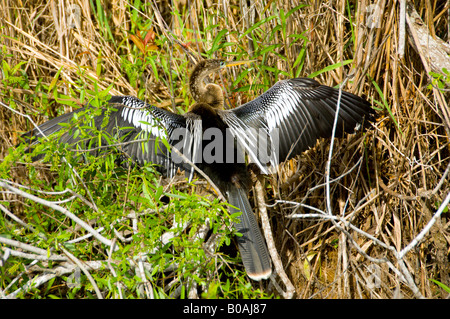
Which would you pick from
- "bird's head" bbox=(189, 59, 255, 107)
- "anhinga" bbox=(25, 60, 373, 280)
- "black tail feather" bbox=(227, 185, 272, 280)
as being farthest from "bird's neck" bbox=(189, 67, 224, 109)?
"black tail feather" bbox=(227, 185, 272, 280)

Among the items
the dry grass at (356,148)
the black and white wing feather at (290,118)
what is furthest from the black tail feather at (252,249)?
the black and white wing feather at (290,118)

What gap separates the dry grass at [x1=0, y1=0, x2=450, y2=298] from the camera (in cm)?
266

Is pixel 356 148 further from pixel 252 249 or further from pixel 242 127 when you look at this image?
pixel 252 249

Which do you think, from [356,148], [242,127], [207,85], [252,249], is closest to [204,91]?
[207,85]

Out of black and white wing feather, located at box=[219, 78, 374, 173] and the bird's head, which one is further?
the bird's head

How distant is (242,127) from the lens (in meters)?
2.84

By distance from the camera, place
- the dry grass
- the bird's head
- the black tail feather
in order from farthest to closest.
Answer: the bird's head
the dry grass
the black tail feather

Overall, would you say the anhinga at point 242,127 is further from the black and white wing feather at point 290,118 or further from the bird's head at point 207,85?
the bird's head at point 207,85


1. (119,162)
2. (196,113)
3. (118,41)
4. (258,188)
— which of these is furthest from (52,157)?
(118,41)

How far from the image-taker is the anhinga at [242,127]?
8.87ft

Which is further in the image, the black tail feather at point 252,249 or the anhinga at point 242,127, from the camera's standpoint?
the anhinga at point 242,127

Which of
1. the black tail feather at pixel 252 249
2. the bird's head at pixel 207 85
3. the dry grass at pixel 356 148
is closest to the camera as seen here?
the black tail feather at pixel 252 249

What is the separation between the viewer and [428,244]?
8.97 ft

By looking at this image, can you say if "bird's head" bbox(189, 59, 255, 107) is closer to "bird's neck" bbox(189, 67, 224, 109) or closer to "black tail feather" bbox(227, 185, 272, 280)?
"bird's neck" bbox(189, 67, 224, 109)
